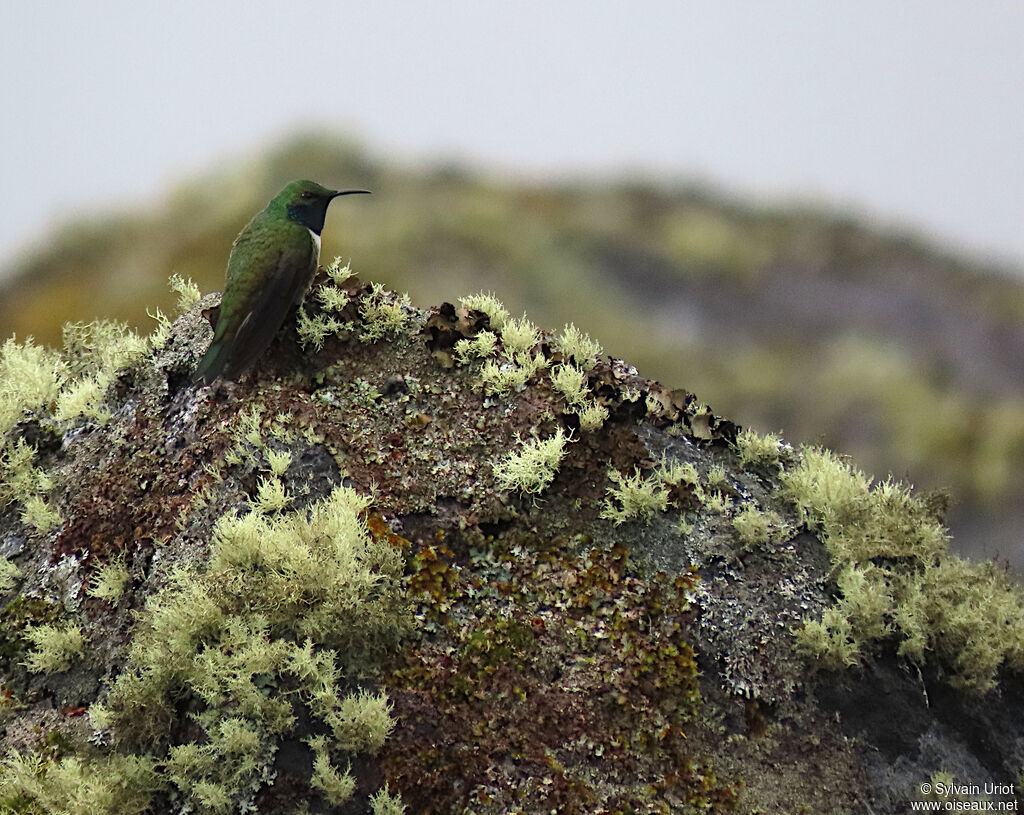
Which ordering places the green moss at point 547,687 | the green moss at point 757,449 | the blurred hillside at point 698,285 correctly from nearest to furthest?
the green moss at point 547,687 → the green moss at point 757,449 → the blurred hillside at point 698,285

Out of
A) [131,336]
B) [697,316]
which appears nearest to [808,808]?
[131,336]

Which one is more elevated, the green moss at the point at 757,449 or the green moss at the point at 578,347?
the green moss at the point at 578,347

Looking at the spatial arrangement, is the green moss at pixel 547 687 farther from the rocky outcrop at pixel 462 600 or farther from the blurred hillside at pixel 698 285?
the blurred hillside at pixel 698 285

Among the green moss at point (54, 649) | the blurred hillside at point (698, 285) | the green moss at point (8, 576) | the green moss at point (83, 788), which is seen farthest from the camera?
the blurred hillside at point (698, 285)

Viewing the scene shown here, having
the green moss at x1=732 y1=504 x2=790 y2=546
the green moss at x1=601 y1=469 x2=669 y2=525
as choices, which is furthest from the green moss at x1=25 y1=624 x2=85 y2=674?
the green moss at x1=732 y1=504 x2=790 y2=546

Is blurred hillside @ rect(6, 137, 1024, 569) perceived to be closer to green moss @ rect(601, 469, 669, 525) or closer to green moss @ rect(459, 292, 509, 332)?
green moss @ rect(459, 292, 509, 332)

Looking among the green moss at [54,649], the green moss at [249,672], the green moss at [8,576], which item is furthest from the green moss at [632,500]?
the green moss at [8,576]
